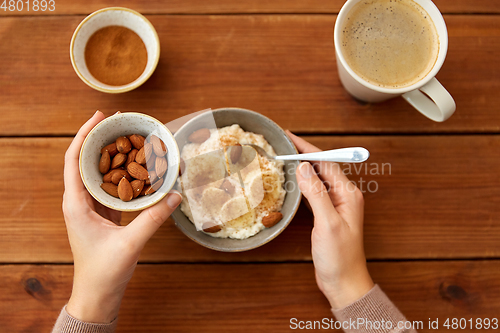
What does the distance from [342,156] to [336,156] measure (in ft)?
0.05

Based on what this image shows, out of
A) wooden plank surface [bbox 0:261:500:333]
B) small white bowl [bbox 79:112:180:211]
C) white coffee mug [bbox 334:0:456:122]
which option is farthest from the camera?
wooden plank surface [bbox 0:261:500:333]

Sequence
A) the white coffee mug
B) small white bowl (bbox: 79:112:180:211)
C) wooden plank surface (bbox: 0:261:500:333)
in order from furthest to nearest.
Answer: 1. wooden plank surface (bbox: 0:261:500:333)
2. the white coffee mug
3. small white bowl (bbox: 79:112:180:211)

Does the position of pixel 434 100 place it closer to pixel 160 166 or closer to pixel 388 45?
pixel 388 45

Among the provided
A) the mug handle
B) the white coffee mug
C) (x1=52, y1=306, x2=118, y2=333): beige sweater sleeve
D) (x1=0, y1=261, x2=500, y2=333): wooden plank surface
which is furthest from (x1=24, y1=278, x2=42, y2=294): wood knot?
the mug handle

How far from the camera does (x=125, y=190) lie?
71cm

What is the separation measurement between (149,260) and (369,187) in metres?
0.66

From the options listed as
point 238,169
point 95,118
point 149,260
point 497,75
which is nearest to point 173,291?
point 149,260

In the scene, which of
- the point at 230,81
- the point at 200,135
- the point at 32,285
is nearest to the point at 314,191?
the point at 200,135

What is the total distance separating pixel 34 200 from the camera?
38.7 inches

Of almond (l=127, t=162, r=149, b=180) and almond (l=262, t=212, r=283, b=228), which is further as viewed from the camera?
almond (l=262, t=212, r=283, b=228)

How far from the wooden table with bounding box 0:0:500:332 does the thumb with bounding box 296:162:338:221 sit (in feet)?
0.55

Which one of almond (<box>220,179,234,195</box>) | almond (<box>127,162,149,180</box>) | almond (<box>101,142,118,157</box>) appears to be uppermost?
almond (<box>101,142,118,157</box>)

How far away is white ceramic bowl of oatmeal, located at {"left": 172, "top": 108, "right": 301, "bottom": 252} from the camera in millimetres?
861

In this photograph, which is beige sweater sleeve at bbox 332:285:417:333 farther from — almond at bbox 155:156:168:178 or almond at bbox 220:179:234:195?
almond at bbox 155:156:168:178
